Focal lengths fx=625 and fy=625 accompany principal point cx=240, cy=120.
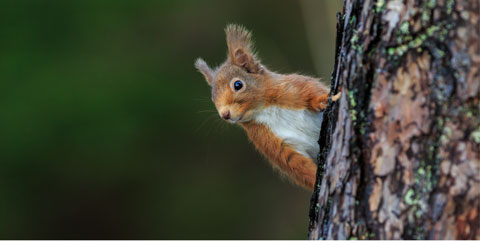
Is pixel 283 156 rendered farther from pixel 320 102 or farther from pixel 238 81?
pixel 238 81

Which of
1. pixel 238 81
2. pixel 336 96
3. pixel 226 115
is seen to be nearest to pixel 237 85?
pixel 238 81

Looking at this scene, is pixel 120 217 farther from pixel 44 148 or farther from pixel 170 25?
pixel 170 25

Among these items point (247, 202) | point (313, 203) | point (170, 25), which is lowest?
point (313, 203)

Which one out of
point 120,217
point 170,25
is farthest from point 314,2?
point 120,217

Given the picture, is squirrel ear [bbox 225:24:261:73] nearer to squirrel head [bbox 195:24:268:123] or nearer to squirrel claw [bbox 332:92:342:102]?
squirrel head [bbox 195:24:268:123]

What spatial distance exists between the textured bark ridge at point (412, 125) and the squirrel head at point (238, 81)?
50.7 inches

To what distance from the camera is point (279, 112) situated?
301cm

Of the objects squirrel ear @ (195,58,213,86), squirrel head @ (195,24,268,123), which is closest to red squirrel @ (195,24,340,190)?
squirrel head @ (195,24,268,123)

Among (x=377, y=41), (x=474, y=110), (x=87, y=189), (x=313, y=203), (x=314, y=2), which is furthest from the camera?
(x=87, y=189)

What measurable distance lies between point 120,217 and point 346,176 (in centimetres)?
542

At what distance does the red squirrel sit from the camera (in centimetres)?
292

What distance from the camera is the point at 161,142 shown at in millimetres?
6652

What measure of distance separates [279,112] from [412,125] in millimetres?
1422

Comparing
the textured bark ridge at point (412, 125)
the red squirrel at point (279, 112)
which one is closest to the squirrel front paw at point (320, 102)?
the red squirrel at point (279, 112)
